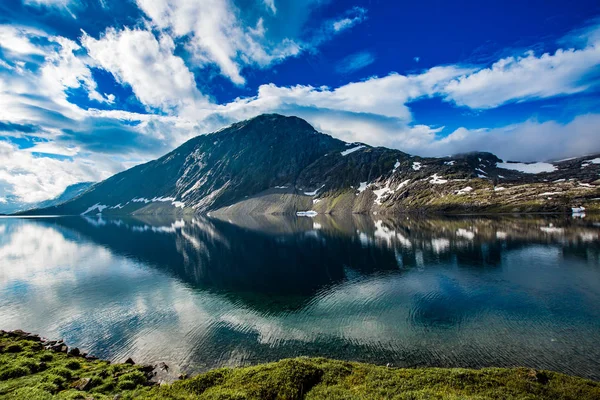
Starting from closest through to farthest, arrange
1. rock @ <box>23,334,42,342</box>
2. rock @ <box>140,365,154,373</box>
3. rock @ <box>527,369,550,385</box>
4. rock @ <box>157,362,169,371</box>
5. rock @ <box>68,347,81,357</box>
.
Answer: rock @ <box>527,369,550,385</box>, rock @ <box>140,365,154,373</box>, rock @ <box>157,362,169,371</box>, rock @ <box>68,347,81,357</box>, rock @ <box>23,334,42,342</box>

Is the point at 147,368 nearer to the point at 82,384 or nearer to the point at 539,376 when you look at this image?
the point at 82,384

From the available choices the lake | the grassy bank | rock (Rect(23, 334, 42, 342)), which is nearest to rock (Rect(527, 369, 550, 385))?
the grassy bank

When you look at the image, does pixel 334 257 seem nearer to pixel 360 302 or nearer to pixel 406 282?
pixel 406 282

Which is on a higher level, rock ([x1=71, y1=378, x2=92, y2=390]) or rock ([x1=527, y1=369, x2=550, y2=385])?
rock ([x1=71, y1=378, x2=92, y2=390])

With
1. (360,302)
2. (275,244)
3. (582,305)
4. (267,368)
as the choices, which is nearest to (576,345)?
(582,305)

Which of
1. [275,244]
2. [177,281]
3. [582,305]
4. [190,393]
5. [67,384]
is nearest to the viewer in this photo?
[190,393]

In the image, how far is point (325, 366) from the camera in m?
26.9

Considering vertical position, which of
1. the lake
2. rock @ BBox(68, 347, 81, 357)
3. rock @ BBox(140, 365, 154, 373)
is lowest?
the lake

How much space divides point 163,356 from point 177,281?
3721 centimetres

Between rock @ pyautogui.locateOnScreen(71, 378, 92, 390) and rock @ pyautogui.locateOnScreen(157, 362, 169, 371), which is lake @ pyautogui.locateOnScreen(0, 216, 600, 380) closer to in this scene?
rock @ pyautogui.locateOnScreen(157, 362, 169, 371)

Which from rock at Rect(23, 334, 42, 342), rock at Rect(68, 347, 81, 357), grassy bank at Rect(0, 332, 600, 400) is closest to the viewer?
grassy bank at Rect(0, 332, 600, 400)

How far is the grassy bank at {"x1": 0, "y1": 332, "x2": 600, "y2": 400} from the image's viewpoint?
21.9 m

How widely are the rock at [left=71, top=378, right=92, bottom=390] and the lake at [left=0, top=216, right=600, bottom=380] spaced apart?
819 cm

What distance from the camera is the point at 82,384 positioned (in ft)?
81.5
